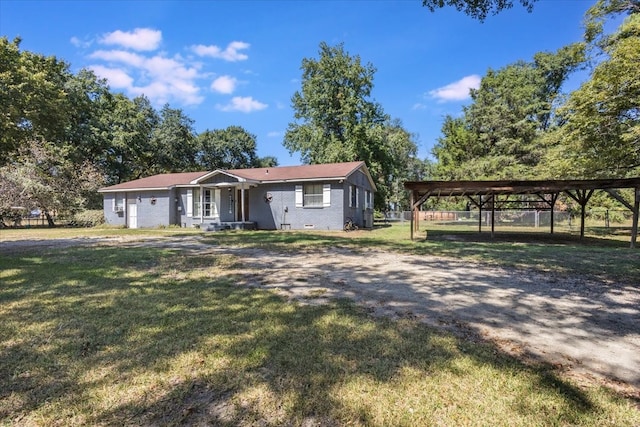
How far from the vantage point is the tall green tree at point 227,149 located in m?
38.4

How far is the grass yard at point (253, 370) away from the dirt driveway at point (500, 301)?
398mm

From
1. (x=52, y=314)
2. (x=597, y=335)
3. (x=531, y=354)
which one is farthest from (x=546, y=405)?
(x=52, y=314)

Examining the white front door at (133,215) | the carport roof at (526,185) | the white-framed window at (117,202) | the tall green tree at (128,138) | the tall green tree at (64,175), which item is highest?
the tall green tree at (128,138)

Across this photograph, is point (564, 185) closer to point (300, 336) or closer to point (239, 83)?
point (300, 336)

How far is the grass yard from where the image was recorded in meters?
2.07

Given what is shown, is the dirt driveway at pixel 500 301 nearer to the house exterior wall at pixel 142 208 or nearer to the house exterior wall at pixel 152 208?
the house exterior wall at pixel 142 208

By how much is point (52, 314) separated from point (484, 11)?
819 centimetres

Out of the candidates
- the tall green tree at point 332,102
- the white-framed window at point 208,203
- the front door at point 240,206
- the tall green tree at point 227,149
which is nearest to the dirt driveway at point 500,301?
the front door at point 240,206

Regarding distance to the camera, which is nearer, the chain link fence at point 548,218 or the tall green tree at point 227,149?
the chain link fence at point 548,218

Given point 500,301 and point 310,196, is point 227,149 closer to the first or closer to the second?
point 310,196

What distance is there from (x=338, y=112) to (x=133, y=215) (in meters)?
17.3

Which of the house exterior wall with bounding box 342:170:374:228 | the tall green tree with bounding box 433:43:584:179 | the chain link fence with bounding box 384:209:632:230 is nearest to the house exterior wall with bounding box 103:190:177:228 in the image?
the house exterior wall with bounding box 342:170:374:228

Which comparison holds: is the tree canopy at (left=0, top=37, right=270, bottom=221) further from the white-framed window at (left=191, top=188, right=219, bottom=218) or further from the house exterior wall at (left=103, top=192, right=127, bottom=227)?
the white-framed window at (left=191, top=188, right=219, bottom=218)

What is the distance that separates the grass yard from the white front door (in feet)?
59.9
